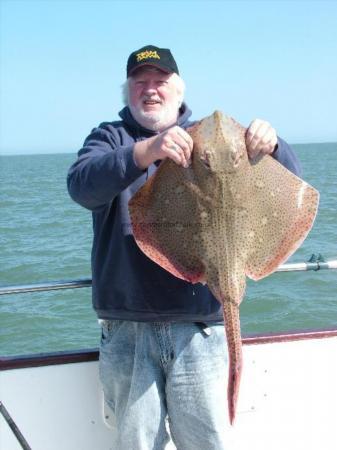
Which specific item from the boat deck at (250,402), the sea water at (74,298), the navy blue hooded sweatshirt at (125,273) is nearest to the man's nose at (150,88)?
the navy blue hooded sweatshirt at (125,273)

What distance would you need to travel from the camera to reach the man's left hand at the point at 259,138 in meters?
2.37

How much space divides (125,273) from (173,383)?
59 cm

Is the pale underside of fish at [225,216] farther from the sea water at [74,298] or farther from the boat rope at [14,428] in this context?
the sea water at [74,298]

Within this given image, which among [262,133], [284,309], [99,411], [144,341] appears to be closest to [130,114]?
[262,133]

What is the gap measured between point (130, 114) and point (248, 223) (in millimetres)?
915

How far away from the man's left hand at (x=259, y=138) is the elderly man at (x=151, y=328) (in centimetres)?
23

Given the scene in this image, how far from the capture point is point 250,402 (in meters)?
3.53

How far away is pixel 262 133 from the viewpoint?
7.80ft

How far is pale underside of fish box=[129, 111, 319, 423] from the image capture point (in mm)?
2395

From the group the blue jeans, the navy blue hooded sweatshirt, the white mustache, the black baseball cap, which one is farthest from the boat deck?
the black baseball cap

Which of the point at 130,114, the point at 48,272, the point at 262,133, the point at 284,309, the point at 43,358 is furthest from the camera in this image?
the point at 48,272

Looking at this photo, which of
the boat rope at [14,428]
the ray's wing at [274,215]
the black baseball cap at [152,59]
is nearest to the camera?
the ray's wing at [274,215]

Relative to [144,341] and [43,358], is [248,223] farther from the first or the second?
[43,358]

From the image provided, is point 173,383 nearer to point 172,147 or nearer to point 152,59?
point 172,147
